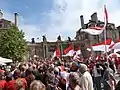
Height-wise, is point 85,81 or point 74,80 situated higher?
point 74,80

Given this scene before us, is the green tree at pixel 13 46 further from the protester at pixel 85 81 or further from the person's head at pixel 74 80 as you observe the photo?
the person's head at pixel 74 80

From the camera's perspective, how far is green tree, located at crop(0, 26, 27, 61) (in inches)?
2295

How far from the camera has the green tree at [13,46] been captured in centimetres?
5830

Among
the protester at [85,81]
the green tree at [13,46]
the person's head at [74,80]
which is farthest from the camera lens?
the green tree at [13,46]

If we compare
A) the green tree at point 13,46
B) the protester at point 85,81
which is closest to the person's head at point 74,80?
the protester at point 85,81

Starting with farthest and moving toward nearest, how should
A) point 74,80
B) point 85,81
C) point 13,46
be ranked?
point 13,46 → point 85,81 → point 74,80

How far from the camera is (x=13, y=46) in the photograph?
5881cm

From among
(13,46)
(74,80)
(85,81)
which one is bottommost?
(85,81)

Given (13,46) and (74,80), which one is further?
(13,46)

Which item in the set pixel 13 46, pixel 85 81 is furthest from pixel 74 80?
pixel 13 46

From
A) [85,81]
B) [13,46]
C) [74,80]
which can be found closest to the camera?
[74,80]

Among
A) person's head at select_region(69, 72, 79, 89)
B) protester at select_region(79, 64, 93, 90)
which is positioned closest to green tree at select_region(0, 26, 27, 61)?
protester at select_region(79, 64, 93, 90)

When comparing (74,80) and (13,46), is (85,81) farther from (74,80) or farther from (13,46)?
(13,46)

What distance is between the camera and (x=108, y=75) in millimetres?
11445
